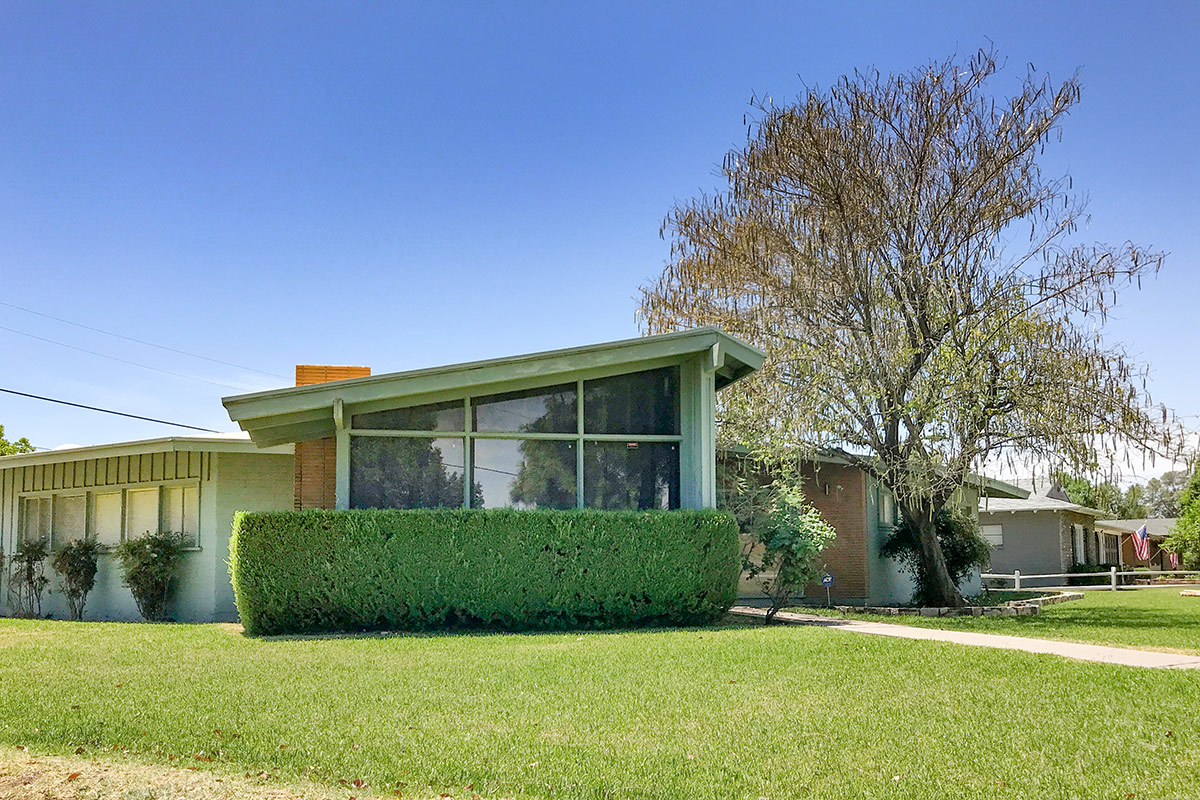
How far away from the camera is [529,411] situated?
13328 millimetres

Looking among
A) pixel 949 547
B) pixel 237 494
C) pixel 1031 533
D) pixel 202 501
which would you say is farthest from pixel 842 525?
pixel 1031 533

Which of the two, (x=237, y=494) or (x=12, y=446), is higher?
(x=12, y=446)

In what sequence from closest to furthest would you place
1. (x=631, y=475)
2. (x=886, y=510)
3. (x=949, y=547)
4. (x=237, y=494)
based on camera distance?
(x=631, y=475), (x=237, y=494), (x=949, y=547), (x=886, y=510)

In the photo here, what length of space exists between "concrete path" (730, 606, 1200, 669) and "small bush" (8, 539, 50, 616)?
12.6m

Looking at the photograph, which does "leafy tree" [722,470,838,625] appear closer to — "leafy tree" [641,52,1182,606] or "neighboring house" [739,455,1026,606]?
"leafy tree" [641,52,1182,606]

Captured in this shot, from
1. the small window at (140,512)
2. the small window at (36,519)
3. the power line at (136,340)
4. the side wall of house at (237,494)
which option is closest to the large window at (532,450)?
the side wall of house at (237,494)

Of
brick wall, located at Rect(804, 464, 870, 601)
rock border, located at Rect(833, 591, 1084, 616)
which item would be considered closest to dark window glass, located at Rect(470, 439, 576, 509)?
rock border, located at Rect(833, 591, 1084, 616)

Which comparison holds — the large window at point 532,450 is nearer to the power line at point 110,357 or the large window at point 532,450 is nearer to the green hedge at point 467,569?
the green hedge at point 467,569

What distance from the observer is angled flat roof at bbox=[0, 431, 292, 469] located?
1506 cm

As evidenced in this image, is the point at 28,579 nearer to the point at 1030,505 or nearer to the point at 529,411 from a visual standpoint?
the point at 529,411

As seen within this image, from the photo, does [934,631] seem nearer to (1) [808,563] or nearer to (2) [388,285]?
(1) [808,563]

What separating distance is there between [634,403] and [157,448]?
7.51 meters

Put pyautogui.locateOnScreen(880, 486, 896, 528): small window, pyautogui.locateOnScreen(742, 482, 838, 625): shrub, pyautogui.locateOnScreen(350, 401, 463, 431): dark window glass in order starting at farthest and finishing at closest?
pyautogui.locateOnScreen(880, 486, 896, 528): small window, pyautogui.locateOnScreen(742, 482, 838, 625): shrub, pyautogui.locateOnScreen(350, 401, 463, 431): dark window glass

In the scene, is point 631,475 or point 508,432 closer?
point 508,432
